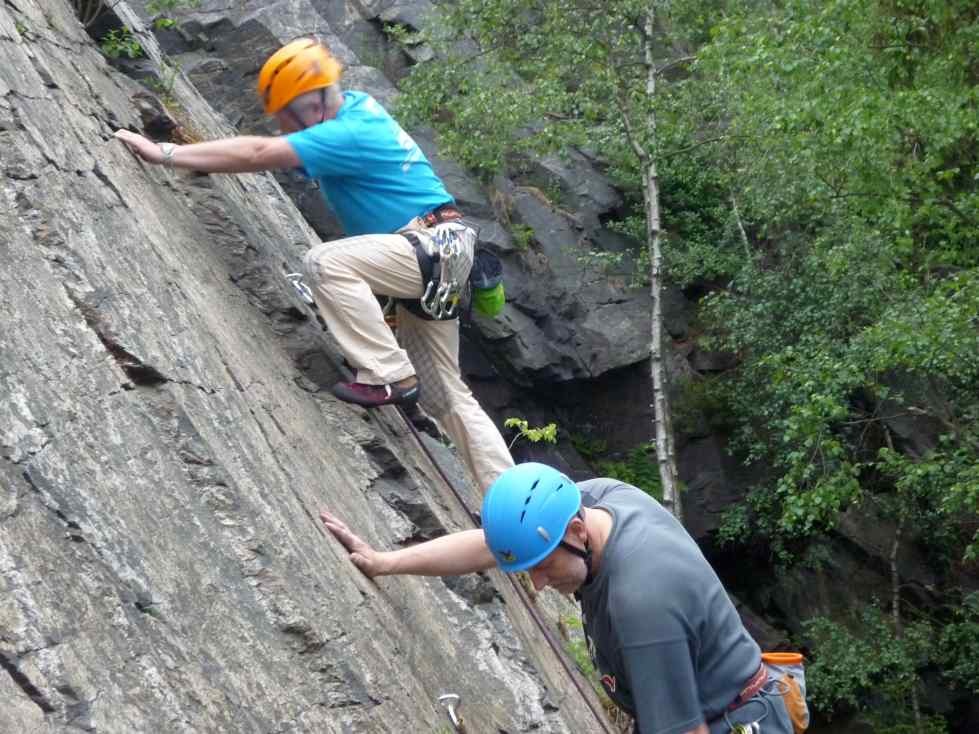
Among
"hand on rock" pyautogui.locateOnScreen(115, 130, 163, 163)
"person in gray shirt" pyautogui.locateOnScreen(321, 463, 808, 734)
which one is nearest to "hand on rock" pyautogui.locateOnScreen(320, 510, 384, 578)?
"person in gray shirt" pyautogui.locateOnScreen(321, 463, 808, 734)

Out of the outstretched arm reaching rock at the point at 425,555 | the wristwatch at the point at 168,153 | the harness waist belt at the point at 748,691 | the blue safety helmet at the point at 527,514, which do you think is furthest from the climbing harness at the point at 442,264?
the harness waist belt at the point at 748,691

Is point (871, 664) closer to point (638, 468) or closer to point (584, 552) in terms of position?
point (638, 468)

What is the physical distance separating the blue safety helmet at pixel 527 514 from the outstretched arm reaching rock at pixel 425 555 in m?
0.40

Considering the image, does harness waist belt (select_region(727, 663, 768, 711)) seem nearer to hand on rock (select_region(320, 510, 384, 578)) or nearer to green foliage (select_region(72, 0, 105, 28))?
hand on rock (select_region(320, 510, 384, 578))

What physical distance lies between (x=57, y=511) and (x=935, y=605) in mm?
17714

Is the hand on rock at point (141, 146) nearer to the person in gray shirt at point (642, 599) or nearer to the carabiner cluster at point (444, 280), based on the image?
the carabiner cluster at point (444, 280)

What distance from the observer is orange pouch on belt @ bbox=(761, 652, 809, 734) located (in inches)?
156

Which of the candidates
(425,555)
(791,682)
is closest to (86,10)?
(425,555)

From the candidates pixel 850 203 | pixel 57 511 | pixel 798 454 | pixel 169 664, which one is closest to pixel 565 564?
pixel 169 664

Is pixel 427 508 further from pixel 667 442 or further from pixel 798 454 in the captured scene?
pixel 667 442

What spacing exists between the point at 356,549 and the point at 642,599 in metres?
1.56

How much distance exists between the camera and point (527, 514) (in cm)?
358

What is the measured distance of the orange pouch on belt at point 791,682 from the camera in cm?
397

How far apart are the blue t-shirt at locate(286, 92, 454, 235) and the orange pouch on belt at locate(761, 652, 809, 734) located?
3.12 m
